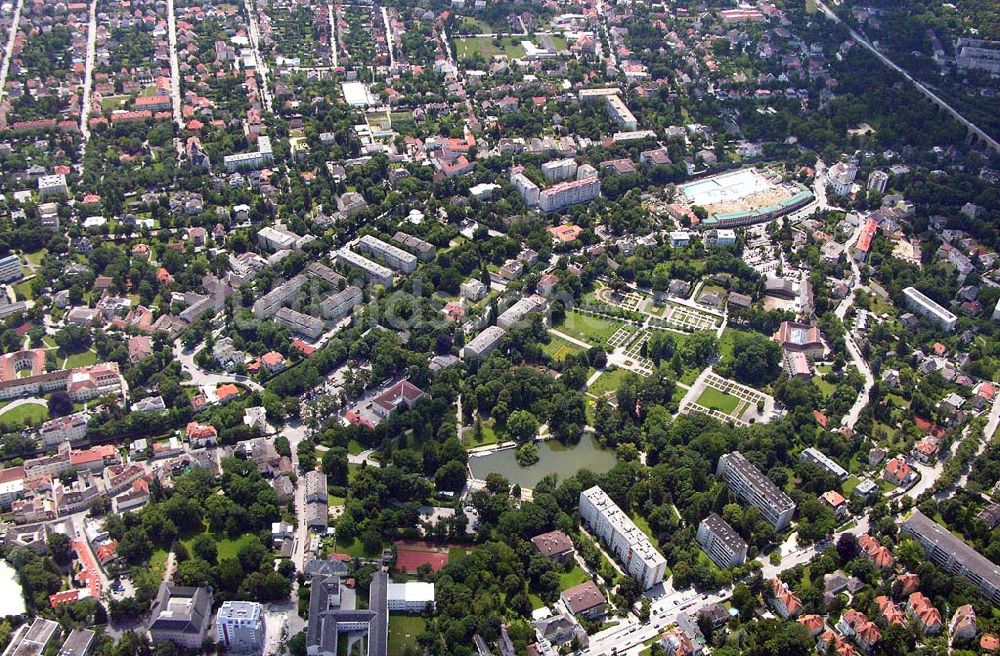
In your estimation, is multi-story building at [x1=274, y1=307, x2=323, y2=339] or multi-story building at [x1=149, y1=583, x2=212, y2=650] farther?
multi-story building at [x1=274, y1=307, x2=323, y2=339]

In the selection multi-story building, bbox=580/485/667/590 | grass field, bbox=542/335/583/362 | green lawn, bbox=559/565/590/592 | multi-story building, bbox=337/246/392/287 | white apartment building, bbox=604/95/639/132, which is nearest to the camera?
multi-story building, bbox=580/485/667/590

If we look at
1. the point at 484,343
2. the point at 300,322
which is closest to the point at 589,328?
the point at 484,343

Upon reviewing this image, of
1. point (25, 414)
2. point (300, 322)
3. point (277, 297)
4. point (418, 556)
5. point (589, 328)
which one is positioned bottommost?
point (418, 556)

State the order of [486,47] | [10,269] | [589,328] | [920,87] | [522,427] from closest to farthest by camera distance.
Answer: [522,427], [589,328], [10,269], [920,87], [486,47]

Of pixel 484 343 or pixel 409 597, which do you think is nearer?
pixel 409 597

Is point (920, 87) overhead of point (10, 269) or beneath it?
overhead

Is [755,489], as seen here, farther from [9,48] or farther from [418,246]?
[9,48]

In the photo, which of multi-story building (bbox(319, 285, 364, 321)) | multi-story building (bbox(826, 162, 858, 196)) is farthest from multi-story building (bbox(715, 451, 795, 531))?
multi-story building (bbox(826, 162, 858, 196))

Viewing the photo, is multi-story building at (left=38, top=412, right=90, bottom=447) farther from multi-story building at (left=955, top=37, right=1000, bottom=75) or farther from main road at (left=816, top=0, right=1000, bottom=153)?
multi-story building at (left=955, top=37, right=1000, bottom=75)
